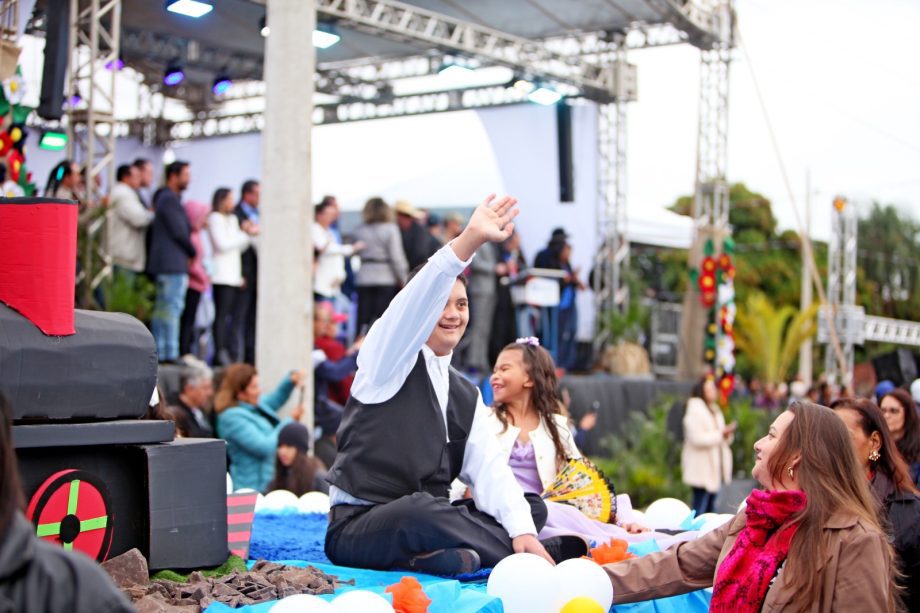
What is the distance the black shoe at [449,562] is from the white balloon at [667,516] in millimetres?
1686

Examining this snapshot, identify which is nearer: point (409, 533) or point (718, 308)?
point (409, 533)

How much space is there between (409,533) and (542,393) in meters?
1.30

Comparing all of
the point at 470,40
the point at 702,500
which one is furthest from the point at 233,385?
the point at 470,40

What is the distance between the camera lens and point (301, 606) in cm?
285

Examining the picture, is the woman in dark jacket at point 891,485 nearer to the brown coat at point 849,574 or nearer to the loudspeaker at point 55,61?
the brown coat at point 849,574

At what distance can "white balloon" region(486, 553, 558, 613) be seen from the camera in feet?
10.9

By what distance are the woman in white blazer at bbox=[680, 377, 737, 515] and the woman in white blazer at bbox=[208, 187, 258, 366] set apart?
161 inches

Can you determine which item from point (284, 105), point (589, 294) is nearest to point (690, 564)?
point (284, 105)

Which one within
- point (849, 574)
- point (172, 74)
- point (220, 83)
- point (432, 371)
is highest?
point (220, 83)

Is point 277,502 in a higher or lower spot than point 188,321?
lower

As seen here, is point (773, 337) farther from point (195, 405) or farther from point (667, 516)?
point (667, 516)

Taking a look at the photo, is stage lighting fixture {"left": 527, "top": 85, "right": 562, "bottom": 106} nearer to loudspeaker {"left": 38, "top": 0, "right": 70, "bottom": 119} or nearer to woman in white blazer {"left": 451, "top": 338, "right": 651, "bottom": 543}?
loudspeaker {"left": 38, "top": 0, "right": 70, "bottom": 119}

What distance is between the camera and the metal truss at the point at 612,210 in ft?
47.6

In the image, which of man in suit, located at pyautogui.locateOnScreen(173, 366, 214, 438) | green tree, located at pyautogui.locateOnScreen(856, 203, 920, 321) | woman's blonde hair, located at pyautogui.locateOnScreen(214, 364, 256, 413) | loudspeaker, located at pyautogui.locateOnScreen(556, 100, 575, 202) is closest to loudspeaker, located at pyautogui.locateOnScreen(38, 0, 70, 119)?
man in suit, located at pyautogui.locateOnScreen(173, 366, 214, 438)
